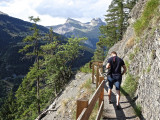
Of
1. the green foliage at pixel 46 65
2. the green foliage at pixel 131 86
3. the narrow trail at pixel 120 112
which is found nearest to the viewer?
the narrow trail at pixel 120 112

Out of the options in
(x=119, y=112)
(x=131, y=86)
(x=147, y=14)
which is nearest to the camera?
(x=119, y=112)

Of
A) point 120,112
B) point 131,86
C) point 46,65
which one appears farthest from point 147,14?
point 46,65

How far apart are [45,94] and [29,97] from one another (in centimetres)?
291

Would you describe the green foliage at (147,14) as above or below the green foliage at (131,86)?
above

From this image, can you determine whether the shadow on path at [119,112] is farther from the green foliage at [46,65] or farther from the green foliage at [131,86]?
the green foliage at [46,65]

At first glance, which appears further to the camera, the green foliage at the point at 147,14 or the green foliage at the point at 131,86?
the green foliage at the point at 147,14

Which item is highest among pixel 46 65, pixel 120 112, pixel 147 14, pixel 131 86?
pixel 147 14

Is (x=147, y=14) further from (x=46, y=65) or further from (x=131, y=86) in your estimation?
(x=46, y=65)

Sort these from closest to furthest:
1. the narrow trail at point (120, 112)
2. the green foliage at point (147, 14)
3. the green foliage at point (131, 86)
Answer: the narrow trail at point (120, 112)
the green foliage at point (131, 86)
the green foliage at point (147, 14)

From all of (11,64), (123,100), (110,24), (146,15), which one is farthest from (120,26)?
(11,64)

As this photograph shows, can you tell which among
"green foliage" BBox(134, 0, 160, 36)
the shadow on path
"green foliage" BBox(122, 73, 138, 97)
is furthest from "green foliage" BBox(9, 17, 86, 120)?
the shadow on path

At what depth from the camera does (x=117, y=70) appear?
280 inches

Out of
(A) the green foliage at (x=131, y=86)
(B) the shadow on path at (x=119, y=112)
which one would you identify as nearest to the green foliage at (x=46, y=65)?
(A) the green foliage at (x=131, y=86)

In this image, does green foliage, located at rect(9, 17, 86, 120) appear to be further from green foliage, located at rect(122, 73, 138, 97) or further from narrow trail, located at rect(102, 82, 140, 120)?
narrow trail, located at rect(102, 82, 140, 120)
